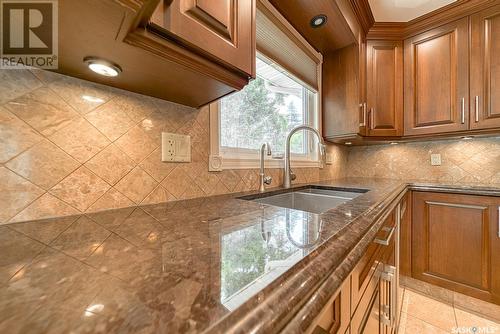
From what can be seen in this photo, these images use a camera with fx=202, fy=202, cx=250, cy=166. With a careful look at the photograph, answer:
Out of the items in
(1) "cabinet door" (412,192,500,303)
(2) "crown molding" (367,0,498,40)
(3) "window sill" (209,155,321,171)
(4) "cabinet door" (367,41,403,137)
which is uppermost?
(2) "crown molding" (367,0,498,40)

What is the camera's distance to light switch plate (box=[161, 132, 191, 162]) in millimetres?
783

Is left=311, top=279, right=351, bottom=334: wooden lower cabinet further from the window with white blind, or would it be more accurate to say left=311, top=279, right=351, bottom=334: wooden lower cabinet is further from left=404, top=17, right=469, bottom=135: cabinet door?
left=404, top=17, right=469, bottom=135: cabinet door

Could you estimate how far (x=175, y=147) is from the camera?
0.81m

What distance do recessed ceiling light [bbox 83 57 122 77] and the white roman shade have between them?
2.82 ft

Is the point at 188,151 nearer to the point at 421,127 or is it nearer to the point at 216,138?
the point at 216,138

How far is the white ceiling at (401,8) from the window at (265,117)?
2.43ft

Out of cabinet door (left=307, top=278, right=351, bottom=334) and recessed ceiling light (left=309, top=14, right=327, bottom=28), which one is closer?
cabinet door (left=307, top=278, right=351, bottom=334)

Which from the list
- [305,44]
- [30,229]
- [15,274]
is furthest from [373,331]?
[305,44]

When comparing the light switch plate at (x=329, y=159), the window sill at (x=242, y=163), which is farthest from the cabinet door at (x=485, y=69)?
the window sill at (x=242, y=163)

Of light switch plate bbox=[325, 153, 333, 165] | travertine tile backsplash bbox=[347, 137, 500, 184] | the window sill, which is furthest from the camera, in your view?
light switch plate bbox=[325, 153, 333, 165]

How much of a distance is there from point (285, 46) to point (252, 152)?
77cm

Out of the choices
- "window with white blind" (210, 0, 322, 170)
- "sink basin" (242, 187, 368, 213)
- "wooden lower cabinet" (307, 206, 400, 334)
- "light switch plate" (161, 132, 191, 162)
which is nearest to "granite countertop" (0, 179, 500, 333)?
"wooden lower cabinet" (307, 206, 400, 334)

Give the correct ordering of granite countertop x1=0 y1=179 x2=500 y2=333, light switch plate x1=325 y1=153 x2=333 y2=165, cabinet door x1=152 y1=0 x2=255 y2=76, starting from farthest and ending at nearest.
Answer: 1. light switch plate x1=325 y1=153 x2=333 y2=165
2. cabinet door x1=152 y1=0 x2=255 y2=76
3. granite countertop x1=0 y1=179 x2=500 y2=333
